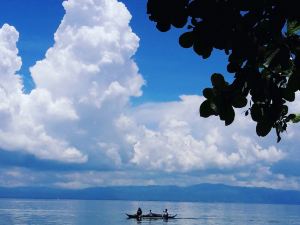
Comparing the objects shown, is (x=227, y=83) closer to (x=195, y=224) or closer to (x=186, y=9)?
(x=186, y=9)

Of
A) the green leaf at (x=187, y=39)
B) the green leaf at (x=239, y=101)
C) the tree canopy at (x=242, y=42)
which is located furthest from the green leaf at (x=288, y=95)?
the green leaf at (x=187, y=39)

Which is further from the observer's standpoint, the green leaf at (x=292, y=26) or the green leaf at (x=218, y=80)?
the green leaf at (x=218, y=80)

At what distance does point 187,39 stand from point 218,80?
351 mm

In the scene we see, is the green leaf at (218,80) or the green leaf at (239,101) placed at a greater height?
the green leaf at (218,80)

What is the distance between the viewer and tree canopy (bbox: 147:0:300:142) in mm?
2641

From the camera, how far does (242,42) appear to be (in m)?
2.71

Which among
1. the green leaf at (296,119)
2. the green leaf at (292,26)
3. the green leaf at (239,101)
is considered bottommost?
the green leaf at (239,101)

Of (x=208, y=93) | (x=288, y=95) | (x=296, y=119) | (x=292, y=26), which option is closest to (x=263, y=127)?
(x=288, y=95)

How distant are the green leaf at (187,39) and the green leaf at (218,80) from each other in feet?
0.87

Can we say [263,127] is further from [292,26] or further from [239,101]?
[292,26]

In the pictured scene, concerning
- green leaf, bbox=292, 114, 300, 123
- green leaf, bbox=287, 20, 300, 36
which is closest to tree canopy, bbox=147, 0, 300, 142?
green leaf, bbox=287, 20, 300, 36

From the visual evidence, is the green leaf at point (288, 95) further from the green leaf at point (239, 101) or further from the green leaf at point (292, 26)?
the green leaf at point (292, 26)

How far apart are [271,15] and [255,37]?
151mm

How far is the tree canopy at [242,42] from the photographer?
2641 millimetres
